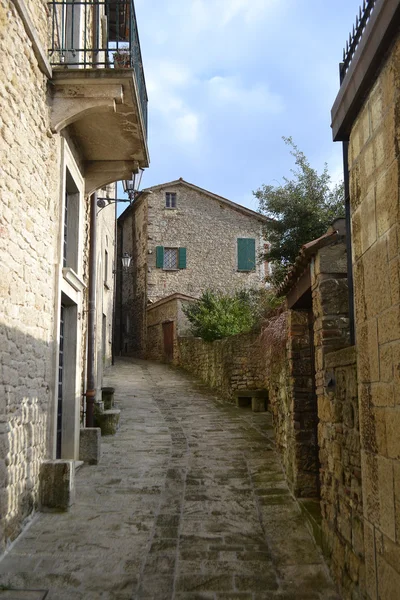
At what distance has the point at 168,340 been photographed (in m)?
20.9

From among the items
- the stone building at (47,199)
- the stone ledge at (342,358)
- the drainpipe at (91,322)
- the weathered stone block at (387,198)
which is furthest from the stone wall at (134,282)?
the weathered stone block at (387,198)

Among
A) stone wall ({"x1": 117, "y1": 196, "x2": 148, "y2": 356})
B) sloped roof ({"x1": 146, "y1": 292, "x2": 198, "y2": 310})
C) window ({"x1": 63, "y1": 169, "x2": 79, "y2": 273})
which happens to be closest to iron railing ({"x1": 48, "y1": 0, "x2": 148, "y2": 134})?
window ({"x1": 63, "y1": 169, "x2": 79, "y2": 273})

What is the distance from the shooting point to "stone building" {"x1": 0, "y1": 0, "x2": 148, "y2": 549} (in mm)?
4422

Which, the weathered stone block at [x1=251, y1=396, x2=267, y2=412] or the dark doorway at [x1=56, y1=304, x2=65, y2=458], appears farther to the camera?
the weathered stone block at [x1=251, y1=396, x2=267, y2=412]

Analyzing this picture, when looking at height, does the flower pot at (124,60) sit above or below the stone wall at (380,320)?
above

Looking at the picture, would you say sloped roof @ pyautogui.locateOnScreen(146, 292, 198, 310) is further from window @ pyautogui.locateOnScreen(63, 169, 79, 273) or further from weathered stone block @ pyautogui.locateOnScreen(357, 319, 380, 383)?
weathered stone block @ pyautogui.locateOnScreen(357, 319, 380, 383)

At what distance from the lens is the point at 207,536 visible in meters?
4.86

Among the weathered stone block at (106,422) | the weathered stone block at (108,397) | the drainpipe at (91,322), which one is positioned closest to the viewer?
the drainpipe at (91,322)

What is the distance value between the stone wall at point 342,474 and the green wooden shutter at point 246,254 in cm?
1967

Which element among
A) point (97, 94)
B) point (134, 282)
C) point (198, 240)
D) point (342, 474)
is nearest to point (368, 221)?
point (342, 474)

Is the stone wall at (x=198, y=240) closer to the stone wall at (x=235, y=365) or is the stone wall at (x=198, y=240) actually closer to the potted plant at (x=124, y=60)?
the stone wall at (x=235, y=365)

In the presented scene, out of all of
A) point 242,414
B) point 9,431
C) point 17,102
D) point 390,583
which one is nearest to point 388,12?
point 390,583

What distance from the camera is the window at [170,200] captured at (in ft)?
77.5

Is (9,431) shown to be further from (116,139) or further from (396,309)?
(116,139)
